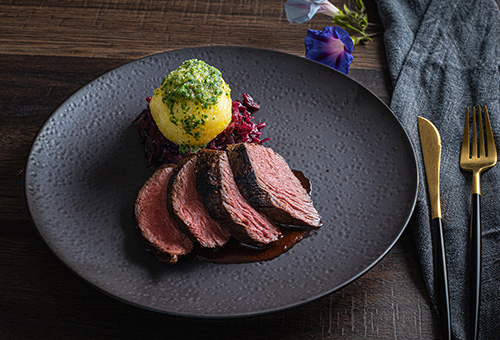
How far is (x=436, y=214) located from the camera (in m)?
2.58

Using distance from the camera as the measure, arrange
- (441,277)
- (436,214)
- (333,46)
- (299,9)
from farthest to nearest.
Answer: (299,9)
(333,46)
(436,214)
(441,277)

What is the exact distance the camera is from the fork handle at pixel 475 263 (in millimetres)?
2238

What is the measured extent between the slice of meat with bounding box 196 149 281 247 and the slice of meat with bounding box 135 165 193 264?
0.18 metres

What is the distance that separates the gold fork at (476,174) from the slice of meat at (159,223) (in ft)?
4.14

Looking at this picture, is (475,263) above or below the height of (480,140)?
below

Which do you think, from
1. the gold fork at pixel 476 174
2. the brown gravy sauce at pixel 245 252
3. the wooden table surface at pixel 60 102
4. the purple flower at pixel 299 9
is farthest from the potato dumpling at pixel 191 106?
the gold fork at pixel 476 174

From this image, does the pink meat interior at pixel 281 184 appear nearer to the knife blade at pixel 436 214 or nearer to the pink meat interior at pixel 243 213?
the pink meat interior at pixel 243 213

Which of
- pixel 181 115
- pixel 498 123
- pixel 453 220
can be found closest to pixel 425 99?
pixel 498 123

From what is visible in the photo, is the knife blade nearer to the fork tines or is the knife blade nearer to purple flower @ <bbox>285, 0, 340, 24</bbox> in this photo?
the fork tines

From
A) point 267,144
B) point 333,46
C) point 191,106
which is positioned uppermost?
point 333,46

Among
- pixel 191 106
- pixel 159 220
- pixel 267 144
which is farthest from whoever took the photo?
pixel 267 144

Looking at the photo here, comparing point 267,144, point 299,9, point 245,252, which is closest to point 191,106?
point 267,144

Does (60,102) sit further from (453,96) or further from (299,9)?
(453,96)

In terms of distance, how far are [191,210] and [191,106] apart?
0.58 metres
